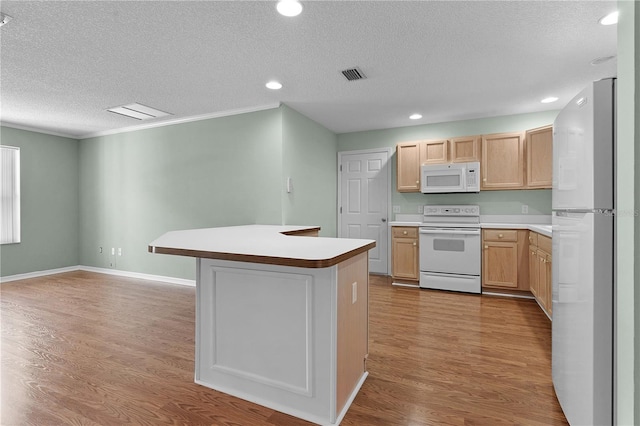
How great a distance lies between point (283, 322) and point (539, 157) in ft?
13.1

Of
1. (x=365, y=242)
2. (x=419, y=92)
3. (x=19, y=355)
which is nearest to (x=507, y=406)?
(x=365, y=242)

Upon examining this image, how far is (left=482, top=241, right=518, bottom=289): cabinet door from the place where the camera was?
403 cm

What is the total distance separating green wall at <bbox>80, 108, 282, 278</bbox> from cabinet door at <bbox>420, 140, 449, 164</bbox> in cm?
224

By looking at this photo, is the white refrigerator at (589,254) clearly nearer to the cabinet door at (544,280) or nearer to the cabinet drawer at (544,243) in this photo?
the cabinet drawer at (544,243)

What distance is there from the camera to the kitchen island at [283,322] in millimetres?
1678

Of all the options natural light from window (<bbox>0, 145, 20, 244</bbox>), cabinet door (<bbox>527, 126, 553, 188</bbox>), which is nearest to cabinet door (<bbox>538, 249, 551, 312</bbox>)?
cabinet door (<bbox>527, 126, 553, 188</bbox>)

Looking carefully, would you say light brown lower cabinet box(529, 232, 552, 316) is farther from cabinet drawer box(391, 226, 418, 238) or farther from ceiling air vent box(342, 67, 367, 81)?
ceiling air vent box(342, 67, 367, 81)

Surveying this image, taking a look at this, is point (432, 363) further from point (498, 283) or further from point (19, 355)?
point (19, 355)

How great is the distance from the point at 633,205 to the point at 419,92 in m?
2.91

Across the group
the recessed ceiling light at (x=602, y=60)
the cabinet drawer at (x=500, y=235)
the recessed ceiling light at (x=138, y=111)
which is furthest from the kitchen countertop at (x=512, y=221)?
the recessed ceiling light at (x=138, y=111)

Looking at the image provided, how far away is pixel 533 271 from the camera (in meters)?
3.73

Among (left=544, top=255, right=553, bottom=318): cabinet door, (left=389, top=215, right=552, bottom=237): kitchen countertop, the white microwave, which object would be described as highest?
the white microwave

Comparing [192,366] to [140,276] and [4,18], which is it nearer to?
[4,18]

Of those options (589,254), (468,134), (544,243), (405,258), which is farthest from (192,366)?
(468,134)
